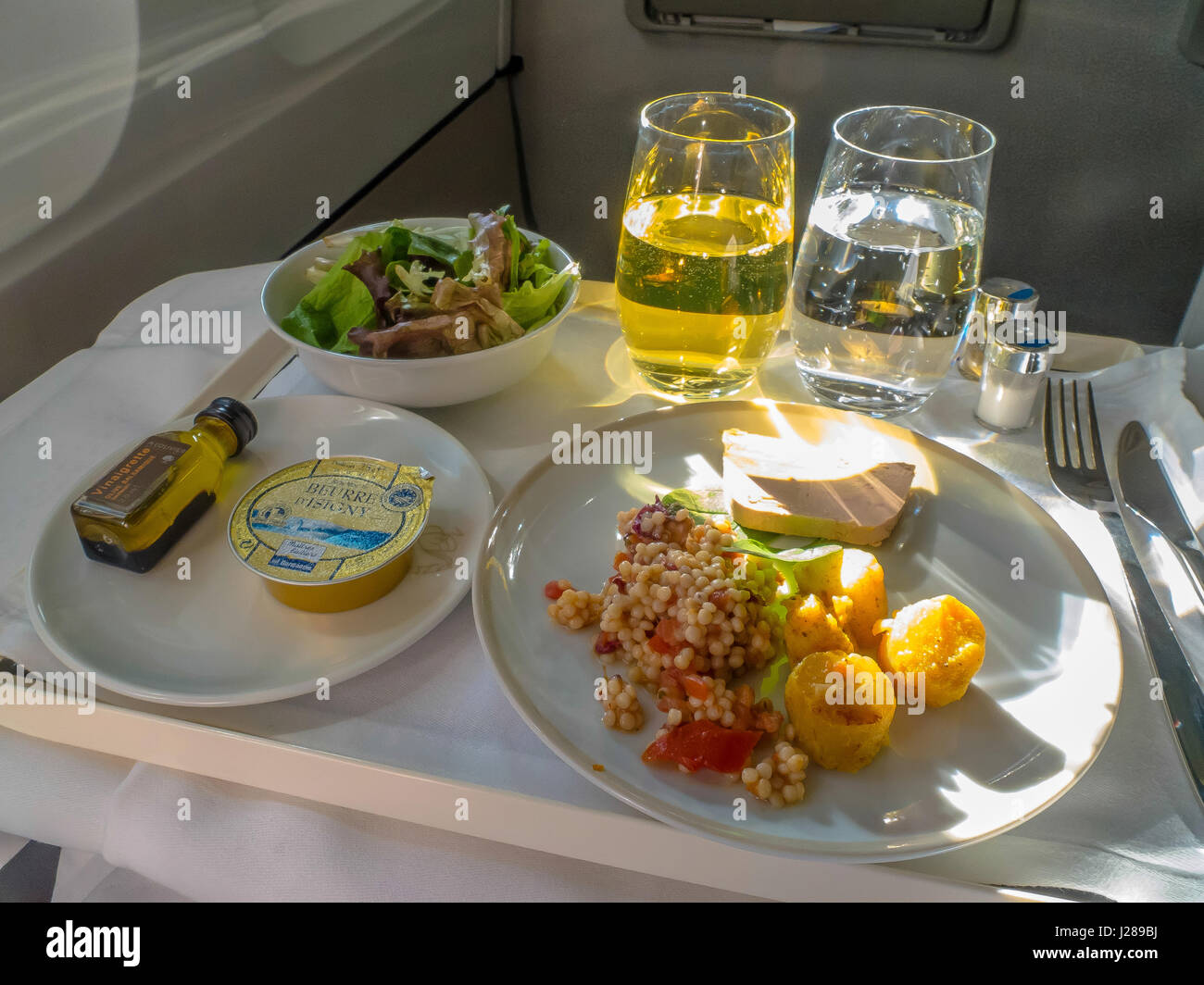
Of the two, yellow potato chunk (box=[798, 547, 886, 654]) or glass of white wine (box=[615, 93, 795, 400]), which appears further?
glass of white wine (box=[615, 93, 795, 400])

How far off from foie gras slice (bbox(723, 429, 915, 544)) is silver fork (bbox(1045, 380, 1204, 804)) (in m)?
0.20

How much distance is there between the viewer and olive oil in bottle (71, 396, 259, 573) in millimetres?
765

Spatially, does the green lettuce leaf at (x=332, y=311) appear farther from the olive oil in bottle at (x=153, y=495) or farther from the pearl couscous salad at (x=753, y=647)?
the pearl couscous salad at (x=753, y=647)

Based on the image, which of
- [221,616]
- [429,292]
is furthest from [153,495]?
[429,292]

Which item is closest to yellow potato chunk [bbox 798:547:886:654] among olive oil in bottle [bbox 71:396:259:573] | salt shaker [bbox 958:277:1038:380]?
salt shaker [bbox 958:277:1038:380]

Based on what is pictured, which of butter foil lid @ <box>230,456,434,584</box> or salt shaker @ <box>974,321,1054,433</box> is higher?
salt shaker @ <box>974,321,1054,433</box>

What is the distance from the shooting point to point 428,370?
930 millimetres

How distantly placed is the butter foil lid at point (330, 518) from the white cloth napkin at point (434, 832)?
3.5 inches

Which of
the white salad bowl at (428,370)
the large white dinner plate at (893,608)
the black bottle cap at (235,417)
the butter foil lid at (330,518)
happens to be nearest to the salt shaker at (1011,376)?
the large white dinner plate at (893,608)

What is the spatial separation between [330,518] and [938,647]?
1.66 ft

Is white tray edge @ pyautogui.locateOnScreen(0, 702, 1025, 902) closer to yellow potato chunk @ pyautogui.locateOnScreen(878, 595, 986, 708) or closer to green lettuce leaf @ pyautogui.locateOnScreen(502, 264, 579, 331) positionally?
yellow potato chunk @ pyautogui.locateOnScreen(878, 595, 986, 708)

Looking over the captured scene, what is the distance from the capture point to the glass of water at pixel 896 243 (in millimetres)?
867
